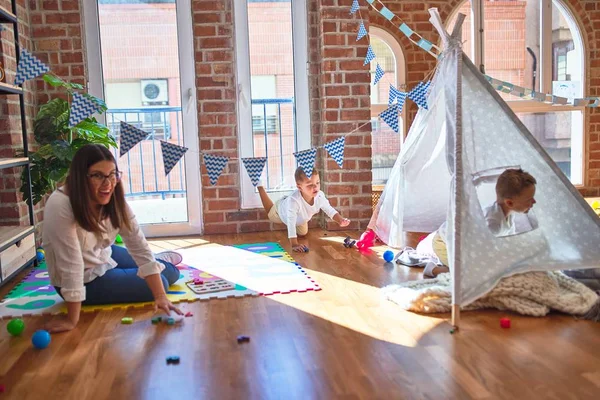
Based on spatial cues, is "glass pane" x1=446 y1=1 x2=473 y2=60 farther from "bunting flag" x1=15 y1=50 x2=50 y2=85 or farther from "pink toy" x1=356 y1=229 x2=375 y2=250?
"bunting flag" x1=15 y1=50 x2=50 y2=85

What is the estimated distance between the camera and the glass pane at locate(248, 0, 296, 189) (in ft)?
14.5

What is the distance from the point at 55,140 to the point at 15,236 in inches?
31.4

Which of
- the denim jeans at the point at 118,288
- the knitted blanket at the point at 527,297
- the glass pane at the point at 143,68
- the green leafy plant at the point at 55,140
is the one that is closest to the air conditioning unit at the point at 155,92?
the glass pane at the point at 143,68

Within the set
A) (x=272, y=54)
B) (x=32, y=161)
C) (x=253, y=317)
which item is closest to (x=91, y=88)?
(x=32, y=161)

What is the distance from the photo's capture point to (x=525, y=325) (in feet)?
7.34

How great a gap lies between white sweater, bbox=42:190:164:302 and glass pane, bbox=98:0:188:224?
204cm

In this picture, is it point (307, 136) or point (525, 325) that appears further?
point (307, 136)

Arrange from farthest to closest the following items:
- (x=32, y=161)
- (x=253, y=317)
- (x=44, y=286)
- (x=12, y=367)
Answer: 1. (x=32, y=161)
2. (x=44, y=286)
3. (x=253, y=317)
4. (x=12, y=367)

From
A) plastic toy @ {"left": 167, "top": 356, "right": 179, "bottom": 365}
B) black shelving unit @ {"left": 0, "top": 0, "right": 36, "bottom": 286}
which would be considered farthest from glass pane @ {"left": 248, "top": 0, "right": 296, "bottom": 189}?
plastic toy @ {"left": 167, "top": 356, "right": 179, "bottom": 365}

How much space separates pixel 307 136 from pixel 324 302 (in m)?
2.11

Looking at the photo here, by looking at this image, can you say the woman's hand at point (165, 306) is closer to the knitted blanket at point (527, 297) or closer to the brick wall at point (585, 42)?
the knitted blanket at point (527, 297)

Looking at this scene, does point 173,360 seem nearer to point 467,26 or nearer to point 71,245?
point 71,245

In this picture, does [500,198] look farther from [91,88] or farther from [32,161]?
[91,88]

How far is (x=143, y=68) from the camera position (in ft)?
14.3
